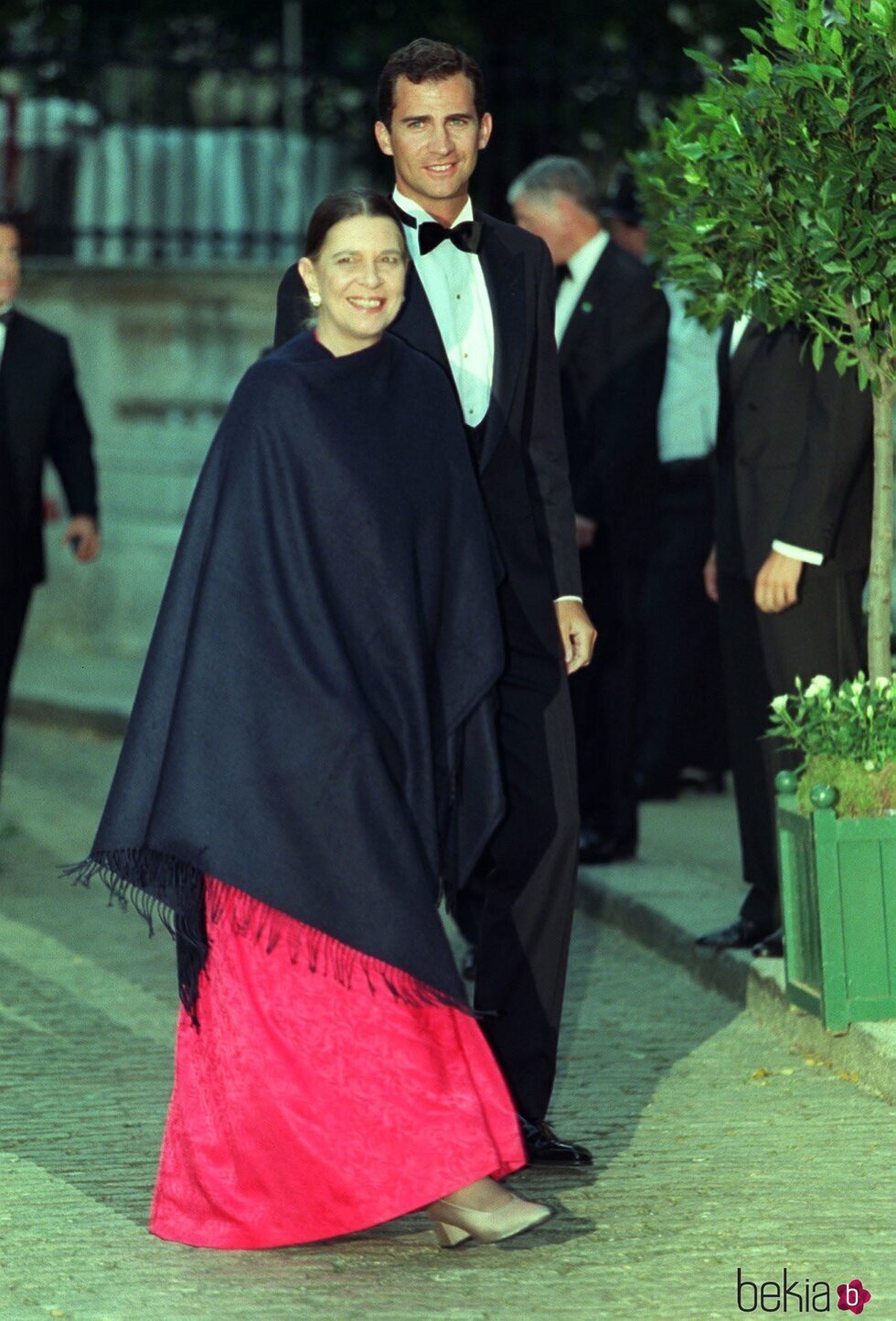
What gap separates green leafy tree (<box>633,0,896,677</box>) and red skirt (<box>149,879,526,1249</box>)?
6.81ft

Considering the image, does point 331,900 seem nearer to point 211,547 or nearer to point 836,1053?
point 211,547

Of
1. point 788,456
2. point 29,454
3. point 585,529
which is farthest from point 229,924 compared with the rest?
point 29,454

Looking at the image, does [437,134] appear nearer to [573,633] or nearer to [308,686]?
[573,633]

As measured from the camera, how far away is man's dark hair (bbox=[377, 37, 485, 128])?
550cm

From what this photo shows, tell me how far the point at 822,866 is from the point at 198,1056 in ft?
5.72

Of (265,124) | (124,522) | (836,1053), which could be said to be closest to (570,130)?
(265,124)

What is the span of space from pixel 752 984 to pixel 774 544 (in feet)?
3.65

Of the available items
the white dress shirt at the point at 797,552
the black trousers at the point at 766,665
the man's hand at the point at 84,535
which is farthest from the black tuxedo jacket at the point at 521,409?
the man's hand at the point at 84,535

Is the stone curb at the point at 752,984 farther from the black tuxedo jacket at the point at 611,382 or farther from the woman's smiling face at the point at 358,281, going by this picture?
the woman's smiling face at the point at 358,281

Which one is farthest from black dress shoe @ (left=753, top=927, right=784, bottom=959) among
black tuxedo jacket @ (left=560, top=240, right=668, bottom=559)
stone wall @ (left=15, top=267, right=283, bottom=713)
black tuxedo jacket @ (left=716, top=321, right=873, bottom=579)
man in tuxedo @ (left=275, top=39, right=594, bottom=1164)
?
stone wall @ (left=15, top=267, right=283, bottom=713)

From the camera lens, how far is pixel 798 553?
6.68 meters

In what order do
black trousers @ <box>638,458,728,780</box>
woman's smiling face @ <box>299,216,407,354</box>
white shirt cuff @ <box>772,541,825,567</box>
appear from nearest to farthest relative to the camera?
woman's smiling face @ <box>299,216,407,354</box> < white shirt cuff @ <box>772,541,825,567</box> < black trousers @ <box>638,458,728,780</box>

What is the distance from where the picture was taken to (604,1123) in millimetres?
5797

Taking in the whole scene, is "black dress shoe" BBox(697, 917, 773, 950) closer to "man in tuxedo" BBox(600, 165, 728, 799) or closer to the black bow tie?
the black bow tie
